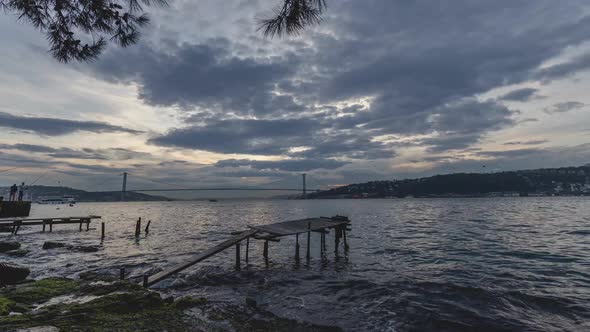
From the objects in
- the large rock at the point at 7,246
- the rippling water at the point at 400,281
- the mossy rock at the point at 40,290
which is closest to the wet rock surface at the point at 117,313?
the mossy rock at the point at 40,290

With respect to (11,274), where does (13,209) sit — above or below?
above

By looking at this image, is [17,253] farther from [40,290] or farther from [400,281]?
[400,281]

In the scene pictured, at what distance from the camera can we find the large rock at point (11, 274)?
1282 cm

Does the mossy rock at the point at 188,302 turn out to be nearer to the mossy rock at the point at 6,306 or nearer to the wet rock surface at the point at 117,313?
the wet rock surface at the point at 117,313

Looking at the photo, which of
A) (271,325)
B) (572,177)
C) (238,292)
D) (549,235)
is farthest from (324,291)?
(572,177)

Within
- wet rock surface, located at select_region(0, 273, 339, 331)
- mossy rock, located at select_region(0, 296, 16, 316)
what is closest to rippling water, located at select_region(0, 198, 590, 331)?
wet rock surface, located at select_region(0, 273, 339, 331)

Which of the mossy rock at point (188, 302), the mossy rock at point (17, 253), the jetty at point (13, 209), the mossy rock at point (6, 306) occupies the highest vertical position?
the jetty at point (13, 209)

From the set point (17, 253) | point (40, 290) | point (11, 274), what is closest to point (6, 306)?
point (40, 290)

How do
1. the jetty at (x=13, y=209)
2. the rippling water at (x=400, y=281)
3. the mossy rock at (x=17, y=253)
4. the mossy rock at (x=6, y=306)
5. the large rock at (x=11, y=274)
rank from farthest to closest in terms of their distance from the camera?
1. the jetty at (x=13, y=209)
2. the mossy rock at (x=17, y=253)
3. the large rock at (x=11, y=274)
4. the rippling water at (x=400, y=281)
5. the mossy rock at (x=6, y=306)

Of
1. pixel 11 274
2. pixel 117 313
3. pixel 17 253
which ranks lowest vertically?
pixel 17 253

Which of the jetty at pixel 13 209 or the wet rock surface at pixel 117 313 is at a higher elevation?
the jetty at pixel 13 209

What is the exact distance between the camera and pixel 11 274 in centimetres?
1318

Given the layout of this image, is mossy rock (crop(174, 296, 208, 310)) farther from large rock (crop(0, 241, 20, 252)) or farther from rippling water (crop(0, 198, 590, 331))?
large rock (crop(0, 241, 20, 252))

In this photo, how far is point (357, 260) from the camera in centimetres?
2122
